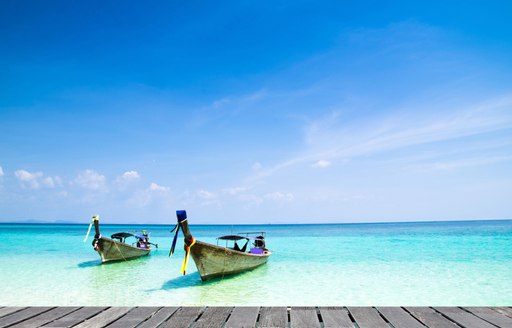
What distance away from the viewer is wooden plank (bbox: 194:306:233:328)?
3.28m

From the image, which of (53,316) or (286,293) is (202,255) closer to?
(286,293)

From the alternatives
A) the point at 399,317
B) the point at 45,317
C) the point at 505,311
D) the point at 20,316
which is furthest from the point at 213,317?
the point at 505,311

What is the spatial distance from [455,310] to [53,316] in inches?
167

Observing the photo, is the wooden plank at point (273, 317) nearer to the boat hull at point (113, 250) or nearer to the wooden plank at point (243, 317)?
the wooden plank at point (243, 317)

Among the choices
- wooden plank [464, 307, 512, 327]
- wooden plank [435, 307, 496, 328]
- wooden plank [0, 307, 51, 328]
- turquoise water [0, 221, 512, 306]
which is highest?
wooden plank [464, 307, 512, 327]

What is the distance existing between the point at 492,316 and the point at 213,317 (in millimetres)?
2828

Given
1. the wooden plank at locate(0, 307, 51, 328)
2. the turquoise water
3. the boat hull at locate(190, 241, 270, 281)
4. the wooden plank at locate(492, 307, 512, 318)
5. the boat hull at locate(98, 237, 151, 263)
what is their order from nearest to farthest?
1. the wooden plank at locate(0, 307, 51, 328)
2. the wooden plank at locate(492, 307, 512, 318)
3. the turquoise water
4. the boat hull at locate(190, 241, 270, 281)
5. the boat hull at locate(98, 237, 151, 263)

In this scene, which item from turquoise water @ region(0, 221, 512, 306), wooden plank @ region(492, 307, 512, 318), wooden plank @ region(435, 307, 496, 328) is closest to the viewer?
wooden plank @ region(435, 307, 496, 328)

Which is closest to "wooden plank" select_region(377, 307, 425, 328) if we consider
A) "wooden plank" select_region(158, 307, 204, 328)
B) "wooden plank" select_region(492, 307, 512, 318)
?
"wooden plank" select_region(492, 307, 512, 318)

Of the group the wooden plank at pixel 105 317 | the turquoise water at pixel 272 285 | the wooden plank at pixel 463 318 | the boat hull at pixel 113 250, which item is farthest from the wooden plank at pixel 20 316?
the boat hull at pixel 113 250

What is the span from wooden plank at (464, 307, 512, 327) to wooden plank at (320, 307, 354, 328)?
4.42 feet

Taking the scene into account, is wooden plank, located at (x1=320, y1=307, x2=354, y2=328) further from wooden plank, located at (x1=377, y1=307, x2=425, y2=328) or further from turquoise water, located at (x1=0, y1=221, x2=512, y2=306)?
turquoise water, located at (x1=0, y1=221, x2=512, y2=306)

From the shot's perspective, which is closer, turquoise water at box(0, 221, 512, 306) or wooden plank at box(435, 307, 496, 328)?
wooden plank at box(435, 307, 496, 328)

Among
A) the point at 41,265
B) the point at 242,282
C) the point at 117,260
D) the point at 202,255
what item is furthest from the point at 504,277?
the point at 41,265
